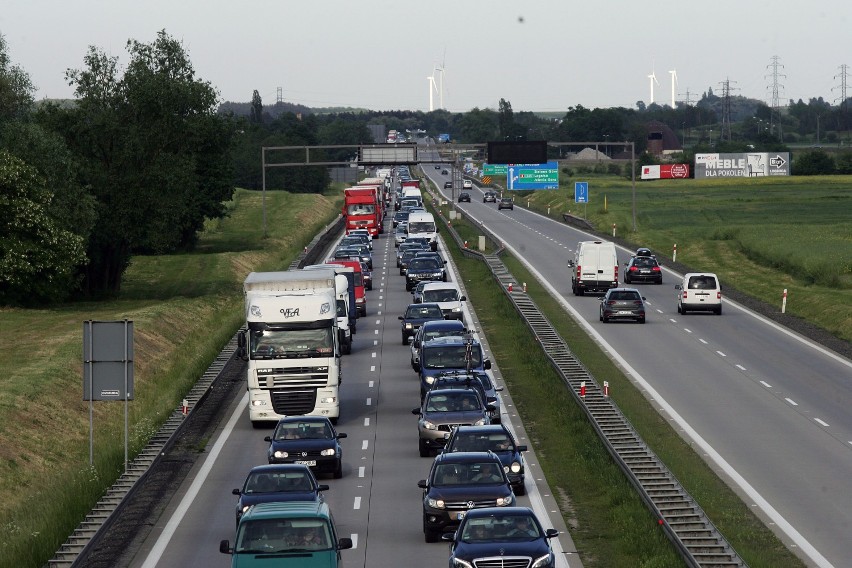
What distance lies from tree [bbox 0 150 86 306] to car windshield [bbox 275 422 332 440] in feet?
122

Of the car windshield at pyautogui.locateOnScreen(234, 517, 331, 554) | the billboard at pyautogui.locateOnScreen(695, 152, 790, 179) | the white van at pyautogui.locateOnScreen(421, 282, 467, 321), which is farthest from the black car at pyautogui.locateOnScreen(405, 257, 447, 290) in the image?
the billboard at pyautogui.locateOnScreen(695, 152, 790, 179)

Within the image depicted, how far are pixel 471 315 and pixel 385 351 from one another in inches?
401

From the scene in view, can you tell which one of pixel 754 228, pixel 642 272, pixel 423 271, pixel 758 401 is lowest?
pixel 758 401

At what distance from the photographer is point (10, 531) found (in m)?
26.2

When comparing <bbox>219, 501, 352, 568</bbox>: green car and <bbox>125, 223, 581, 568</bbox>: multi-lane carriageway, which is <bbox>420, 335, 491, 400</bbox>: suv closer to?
<bbox>125, 223, 581, 568</bbox>: multi-lane carriageway

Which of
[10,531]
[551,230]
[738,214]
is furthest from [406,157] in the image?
[10,531]

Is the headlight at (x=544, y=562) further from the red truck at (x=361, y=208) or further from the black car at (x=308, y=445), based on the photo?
the red truck at (x=361, y=208)

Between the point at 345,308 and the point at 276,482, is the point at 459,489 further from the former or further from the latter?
the point at 345,308

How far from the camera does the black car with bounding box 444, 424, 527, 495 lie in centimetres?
2741

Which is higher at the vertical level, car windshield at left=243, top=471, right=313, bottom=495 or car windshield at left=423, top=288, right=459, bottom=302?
car windshield at left=423, top=288, right=459, bottom=302

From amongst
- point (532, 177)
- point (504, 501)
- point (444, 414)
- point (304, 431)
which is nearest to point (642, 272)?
point (444, 414)

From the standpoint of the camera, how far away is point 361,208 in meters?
104

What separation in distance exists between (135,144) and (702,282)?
32.4m

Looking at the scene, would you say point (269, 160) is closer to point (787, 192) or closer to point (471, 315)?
point (787, 192)
